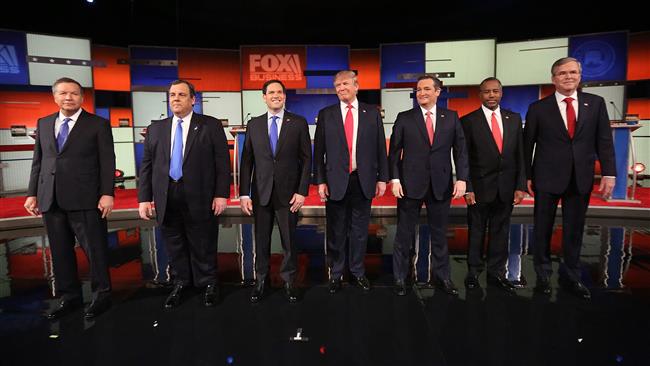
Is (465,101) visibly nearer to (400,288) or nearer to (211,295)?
(400,288)

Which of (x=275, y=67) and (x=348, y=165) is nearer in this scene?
(x=348, y=165)

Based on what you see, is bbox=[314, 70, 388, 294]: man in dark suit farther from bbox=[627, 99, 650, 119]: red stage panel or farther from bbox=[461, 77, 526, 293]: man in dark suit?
bbox=[627, 99, 650, 119]: red stage panel

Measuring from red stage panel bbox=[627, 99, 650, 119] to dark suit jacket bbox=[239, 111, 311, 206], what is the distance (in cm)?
845

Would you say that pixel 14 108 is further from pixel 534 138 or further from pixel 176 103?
pixel 534 138

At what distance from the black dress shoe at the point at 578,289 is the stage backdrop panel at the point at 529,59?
5.81 metres

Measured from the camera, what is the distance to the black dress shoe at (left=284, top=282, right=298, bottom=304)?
2.60 meters

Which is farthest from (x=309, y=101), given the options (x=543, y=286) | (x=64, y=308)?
(x=64, y=308)

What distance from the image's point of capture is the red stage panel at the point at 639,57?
7.46m

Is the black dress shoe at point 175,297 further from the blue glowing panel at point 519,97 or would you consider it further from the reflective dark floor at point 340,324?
the blue glowing panel at point 519,97

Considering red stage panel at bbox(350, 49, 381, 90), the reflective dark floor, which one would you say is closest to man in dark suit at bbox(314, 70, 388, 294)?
the reflective dark floor

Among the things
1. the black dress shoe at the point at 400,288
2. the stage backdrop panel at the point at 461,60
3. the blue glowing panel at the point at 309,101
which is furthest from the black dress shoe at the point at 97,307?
the stage backdrop panel at the point at 461,60

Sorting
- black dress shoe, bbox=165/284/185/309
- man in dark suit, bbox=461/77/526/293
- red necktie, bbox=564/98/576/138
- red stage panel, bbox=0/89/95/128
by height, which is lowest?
black dress shoe, bbox=165/284/185/309

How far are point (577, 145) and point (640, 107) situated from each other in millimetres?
7257

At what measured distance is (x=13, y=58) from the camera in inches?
263
